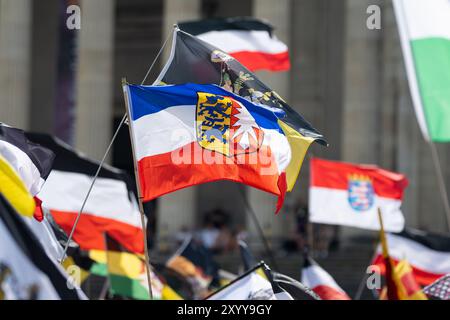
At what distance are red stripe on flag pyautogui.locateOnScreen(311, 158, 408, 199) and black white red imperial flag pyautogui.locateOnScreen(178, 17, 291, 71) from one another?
82.6 inches

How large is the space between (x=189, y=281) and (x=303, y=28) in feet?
70.0

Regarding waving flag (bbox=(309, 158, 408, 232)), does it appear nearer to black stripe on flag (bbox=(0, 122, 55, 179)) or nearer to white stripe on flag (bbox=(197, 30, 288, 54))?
white stripe on flag (bbox=(197, 30, 288, 54))

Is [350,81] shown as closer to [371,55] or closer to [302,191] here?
[371,55]

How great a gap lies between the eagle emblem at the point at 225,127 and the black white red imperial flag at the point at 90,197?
3.79m

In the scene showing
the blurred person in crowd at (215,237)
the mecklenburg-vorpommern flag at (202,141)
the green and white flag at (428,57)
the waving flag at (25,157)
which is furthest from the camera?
the blurred person in crowd at (215,237)

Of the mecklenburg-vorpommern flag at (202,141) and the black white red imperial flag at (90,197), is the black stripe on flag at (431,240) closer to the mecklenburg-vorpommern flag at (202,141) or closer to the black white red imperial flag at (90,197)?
the black white red imperial flag at (90,197)

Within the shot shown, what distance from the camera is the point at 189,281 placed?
1725 centimetres

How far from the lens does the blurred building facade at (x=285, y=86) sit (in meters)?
33.6

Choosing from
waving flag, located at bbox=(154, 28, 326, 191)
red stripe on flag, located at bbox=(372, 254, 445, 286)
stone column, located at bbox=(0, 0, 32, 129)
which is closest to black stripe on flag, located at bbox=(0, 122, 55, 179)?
waving flag, located at bbox=(154, 28, 326, 191)

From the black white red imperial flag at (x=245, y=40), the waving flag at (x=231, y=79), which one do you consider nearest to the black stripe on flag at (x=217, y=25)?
the black white red imperial flag at (x=245, y=40)

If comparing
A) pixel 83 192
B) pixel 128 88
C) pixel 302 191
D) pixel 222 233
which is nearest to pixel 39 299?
pixel 128 88

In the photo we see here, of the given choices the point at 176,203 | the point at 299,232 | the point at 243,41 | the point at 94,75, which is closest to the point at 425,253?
the point at 243,41

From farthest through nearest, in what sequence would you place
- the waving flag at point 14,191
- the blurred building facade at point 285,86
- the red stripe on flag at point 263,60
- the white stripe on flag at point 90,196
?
1. the blurred building facade at point 285,86
2. the red stripe on flag at point 263,60
3. the white stripe on flag at point 90,196
4. the waving flag at point 14,191

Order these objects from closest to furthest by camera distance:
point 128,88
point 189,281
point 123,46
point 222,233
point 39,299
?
point 39,299
point 128,88
point 189,281
point 222,233
point 123,46
